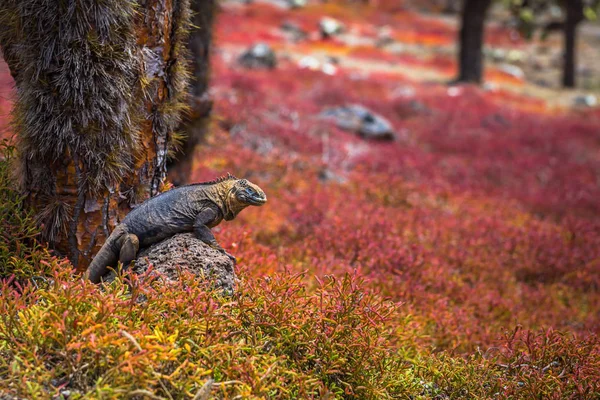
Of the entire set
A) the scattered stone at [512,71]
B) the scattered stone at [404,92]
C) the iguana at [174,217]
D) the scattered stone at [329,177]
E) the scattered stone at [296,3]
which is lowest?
the scattered stone at [512,71]

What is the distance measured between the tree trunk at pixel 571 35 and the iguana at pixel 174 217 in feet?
81.5

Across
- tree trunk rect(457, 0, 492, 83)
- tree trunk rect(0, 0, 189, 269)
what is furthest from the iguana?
tree trunk rect(457, 0, 492, 83)

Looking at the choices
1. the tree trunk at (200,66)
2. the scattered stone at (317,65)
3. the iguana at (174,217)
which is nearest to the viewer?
the iguana at (174,217)

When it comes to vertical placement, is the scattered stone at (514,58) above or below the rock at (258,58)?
below

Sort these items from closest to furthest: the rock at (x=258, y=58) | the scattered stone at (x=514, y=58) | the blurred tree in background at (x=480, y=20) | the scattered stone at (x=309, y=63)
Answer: the rock at (x=258, y=58)
the scattered stone at (x=309, y=63)
the blurred tree in background at (x=480, y=20)
the scattered stone at (x=514, y=58)

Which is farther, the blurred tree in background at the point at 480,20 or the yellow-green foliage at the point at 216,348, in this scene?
the blurred tree in background at the point at 480,20

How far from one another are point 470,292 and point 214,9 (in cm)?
501

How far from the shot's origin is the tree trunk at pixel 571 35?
24.1 m

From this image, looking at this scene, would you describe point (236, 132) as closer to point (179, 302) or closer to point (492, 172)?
point (492, 172)

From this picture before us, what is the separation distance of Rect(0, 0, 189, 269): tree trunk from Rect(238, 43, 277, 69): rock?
15.9 m

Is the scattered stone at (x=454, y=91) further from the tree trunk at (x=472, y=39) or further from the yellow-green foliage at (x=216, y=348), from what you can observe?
the yellow-green foliage at (x=216, y=348)

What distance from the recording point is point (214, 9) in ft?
25.0

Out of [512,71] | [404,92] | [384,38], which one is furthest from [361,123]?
[384,38]

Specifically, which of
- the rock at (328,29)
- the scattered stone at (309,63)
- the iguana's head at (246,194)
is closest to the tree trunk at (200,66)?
the iguana's head at (246,194)
